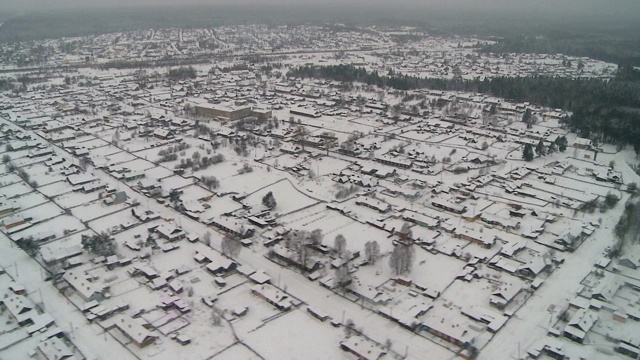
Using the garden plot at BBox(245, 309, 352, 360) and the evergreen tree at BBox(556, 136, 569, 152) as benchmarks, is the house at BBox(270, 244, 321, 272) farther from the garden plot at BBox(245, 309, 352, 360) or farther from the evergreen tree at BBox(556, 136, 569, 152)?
the evergreen tree at BBox(556, 136, 569, 152)

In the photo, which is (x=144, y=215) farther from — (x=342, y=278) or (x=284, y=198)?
(x=342, y=278)

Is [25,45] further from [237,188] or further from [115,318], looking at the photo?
[115,318]

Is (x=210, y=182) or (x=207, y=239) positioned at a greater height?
(x=210, y=182)

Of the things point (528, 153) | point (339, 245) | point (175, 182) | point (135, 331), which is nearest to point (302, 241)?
point (339, 245)

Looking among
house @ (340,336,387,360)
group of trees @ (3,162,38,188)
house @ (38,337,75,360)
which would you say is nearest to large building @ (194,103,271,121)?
group of trees @ (3,162,38,188)

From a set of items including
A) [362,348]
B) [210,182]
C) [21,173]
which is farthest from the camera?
[21,173]
